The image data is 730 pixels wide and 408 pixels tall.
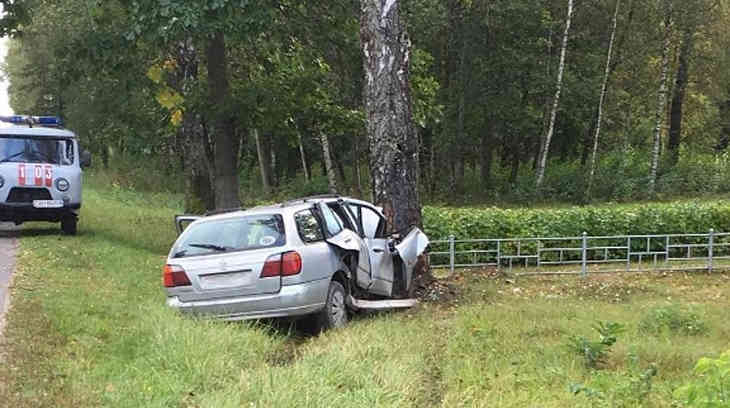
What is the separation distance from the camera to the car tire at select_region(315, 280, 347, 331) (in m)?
7.93

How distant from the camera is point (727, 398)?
13.0 ft

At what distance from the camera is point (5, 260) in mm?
11859

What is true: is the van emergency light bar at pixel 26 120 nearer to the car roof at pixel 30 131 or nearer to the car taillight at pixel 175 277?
the car roof at pixel 30 131

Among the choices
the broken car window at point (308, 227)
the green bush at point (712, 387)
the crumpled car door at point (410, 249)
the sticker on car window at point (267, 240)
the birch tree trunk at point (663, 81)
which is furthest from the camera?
the birch tree trunk at point (663, 81)

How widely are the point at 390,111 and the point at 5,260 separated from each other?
6.94 meters

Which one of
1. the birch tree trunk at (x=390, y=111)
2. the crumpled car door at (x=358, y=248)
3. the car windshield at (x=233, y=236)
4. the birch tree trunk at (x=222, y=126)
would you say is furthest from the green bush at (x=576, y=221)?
the car windshield at (x=233, y=236)

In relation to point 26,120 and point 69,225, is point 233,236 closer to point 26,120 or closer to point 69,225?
point 69,225

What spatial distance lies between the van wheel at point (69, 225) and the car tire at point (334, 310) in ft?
31.5

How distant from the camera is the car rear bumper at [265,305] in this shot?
7504 millimetres

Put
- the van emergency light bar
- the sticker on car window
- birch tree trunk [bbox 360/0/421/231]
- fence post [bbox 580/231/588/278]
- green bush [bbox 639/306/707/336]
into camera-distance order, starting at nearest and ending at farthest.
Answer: the sticker on car window
green bush [bbox 639/306/707/336]
birch tree trunk [bbox 360/0/421/231]
fence post [bbox 580/231/588/278]
the van emergency light bar

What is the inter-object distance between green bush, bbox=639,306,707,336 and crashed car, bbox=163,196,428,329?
3.78 meters

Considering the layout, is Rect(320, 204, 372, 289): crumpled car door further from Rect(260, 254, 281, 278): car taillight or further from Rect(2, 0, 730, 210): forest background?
Rect(2, 0, 730, 210): forest background

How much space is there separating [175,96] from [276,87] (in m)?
2.22

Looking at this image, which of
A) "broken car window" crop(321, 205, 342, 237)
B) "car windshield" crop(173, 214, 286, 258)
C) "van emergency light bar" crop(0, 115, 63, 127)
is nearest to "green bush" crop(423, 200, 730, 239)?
"broken car window" crop(321, 205, 342, 237)
